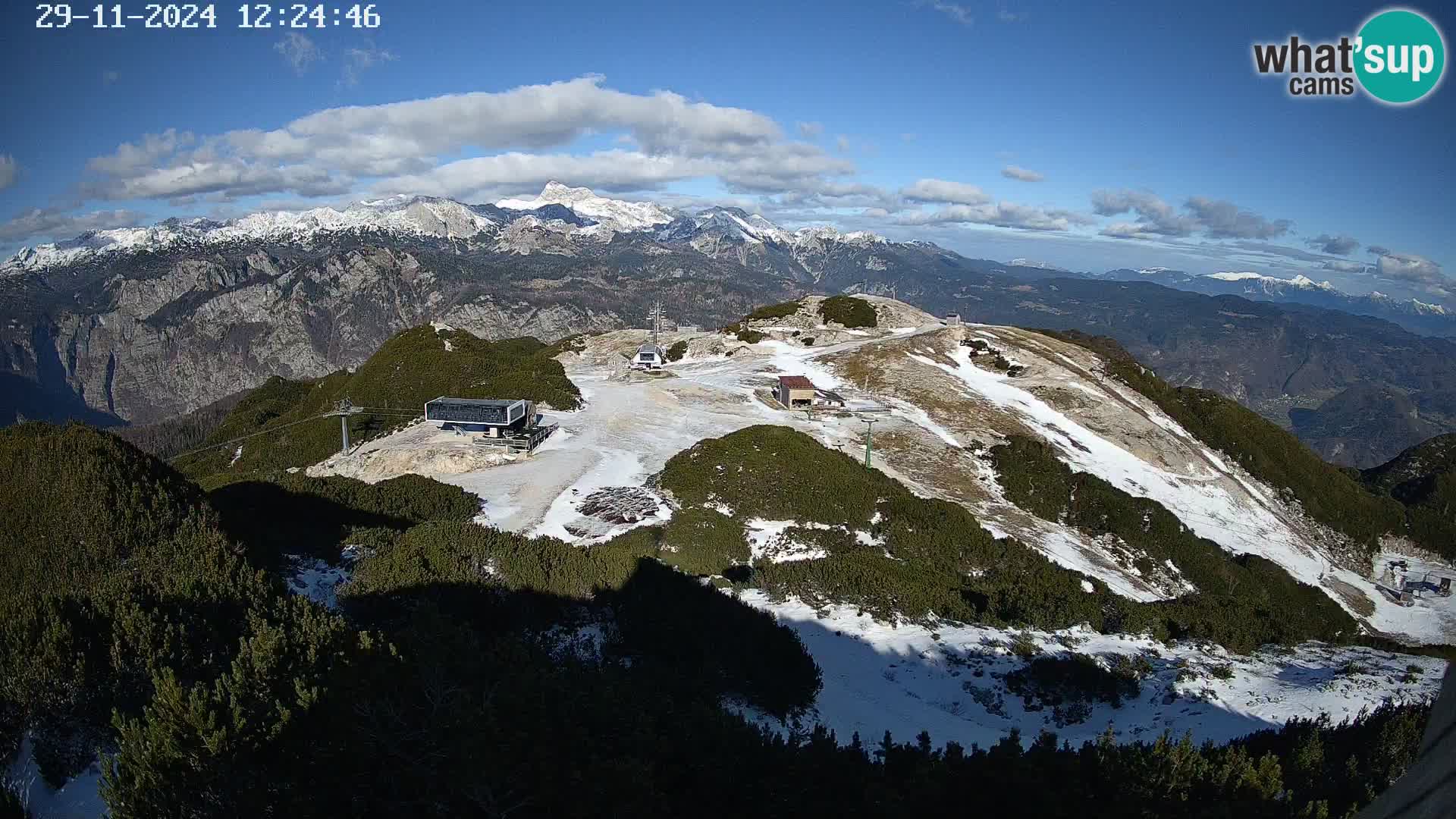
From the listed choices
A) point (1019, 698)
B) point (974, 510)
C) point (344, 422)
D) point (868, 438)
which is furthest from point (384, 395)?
point (1019, 698)

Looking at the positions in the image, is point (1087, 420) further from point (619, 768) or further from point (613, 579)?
point (619, 768)

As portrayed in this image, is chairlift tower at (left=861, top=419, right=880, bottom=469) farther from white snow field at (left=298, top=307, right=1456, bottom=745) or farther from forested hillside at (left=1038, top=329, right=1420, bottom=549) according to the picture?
forested hillside at (left=1038, top=329, right=1420, bottom=549)

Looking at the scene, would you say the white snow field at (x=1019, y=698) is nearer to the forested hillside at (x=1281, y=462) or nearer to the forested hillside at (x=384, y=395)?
the forested hillside at (x=384, y=395)

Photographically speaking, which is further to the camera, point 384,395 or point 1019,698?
point 384,395

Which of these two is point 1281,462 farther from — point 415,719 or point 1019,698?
point 415,719

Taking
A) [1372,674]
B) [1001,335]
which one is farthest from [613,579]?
[1001,335]

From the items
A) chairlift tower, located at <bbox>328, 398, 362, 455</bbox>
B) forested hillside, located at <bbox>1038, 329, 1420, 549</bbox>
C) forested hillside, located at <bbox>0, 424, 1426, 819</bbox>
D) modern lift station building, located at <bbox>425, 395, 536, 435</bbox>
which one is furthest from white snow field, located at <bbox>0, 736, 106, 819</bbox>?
forested hillside, located at <bbox>1038, 329, 1420, 549</bbox>

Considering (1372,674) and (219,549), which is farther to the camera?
(1372,674)
